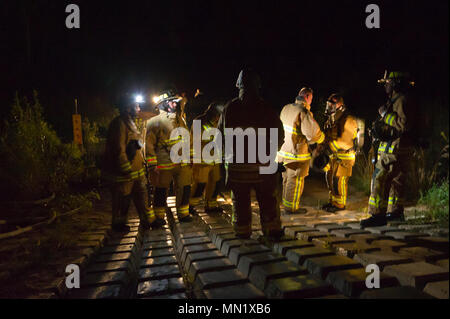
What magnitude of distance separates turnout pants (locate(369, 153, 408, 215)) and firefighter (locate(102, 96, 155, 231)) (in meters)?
3.60

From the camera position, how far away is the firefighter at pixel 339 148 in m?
5.72

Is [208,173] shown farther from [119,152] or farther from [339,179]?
[339,179]

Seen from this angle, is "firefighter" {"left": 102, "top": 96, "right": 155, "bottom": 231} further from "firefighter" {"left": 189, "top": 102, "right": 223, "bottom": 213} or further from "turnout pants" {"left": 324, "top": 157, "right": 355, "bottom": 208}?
"turnout pants" {"left": 324, "top": 157, "right": 355, "bottom": 208}

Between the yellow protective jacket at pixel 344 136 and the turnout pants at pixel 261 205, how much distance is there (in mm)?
2461

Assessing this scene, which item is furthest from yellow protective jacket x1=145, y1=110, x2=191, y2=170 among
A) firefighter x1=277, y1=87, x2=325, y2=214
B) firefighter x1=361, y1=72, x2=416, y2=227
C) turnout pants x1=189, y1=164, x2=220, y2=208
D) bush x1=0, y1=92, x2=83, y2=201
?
firefighter x1=361, y1=72, x2=416, y2=227

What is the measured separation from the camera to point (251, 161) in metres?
3.87

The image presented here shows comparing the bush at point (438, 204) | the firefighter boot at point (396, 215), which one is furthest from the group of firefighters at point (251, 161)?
the bush at point (438, 204)

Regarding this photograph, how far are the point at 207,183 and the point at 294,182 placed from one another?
5.71 feet

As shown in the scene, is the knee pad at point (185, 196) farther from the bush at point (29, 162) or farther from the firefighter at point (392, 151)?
the bush at point (29, 162)

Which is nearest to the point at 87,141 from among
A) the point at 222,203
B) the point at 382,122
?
the point at 222,203

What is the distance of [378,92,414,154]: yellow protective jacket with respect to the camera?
13.1ft

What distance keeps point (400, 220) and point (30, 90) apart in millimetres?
17417

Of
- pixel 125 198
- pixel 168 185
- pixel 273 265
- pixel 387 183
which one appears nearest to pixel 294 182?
pixel 387 183
